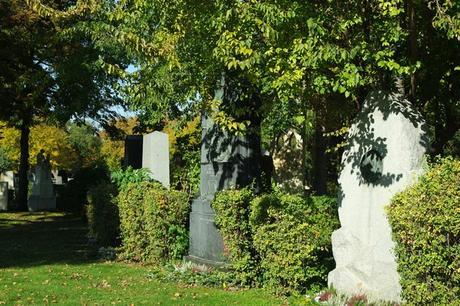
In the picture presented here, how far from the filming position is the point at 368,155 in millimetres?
7219

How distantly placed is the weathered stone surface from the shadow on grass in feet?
19.9

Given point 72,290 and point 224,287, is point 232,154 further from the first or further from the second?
point 72,290

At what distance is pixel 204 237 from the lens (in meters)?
9.71

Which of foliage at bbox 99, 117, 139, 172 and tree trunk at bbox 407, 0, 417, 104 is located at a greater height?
foliage at bbox 99, 117, 139, 172

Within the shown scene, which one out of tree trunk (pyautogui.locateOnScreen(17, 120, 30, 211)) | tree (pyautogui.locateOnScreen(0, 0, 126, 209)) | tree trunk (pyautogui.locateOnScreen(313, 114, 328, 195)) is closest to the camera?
tree (pyautogui.locateOnScreen(0, 0, 126, 209))

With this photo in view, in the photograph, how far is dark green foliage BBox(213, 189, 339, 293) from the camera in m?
7.32

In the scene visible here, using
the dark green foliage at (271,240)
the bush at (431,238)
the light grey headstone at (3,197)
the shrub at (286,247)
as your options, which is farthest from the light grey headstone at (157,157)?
the light grey headstone at (3,197)

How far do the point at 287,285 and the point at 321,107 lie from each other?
3.12 m

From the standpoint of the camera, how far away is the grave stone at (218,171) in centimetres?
978

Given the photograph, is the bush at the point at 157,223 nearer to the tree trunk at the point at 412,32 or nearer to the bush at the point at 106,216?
the bush at the point at 106,216

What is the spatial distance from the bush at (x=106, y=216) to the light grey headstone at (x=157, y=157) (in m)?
1.22

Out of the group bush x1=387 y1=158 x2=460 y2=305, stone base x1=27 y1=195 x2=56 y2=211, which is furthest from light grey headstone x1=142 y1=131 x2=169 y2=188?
stone base x1=27 y1=195 x2=56 y2=211

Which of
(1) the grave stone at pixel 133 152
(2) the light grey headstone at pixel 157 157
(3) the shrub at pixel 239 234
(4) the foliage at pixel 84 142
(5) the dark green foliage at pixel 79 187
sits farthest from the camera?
(4) the foliage at pixel 84 142

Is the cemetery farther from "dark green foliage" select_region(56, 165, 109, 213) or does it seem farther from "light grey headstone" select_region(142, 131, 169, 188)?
"dark green foliage" select_region(56, 165, 109, 213)
